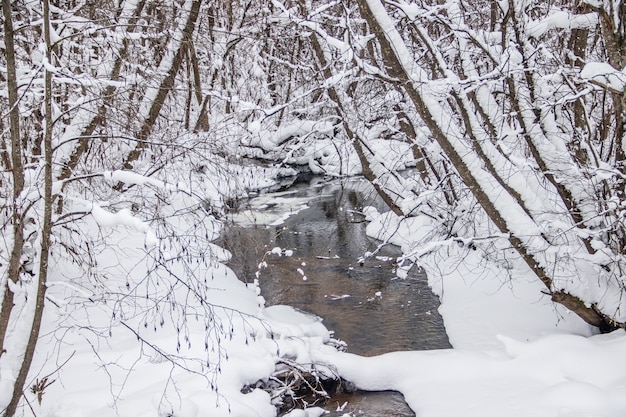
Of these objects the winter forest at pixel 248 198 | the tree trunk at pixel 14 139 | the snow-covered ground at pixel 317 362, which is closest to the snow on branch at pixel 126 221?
the winter forest at pixel 248 198

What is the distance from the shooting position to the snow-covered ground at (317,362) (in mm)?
4453

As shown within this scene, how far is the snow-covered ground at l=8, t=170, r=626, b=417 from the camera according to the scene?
175 inches

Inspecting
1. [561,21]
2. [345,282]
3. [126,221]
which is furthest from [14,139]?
[345,282]

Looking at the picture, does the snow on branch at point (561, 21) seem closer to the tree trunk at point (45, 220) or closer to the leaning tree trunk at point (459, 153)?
the leaning tree trunk at point (459, 153)

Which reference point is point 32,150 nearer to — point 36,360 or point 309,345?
point 36,360

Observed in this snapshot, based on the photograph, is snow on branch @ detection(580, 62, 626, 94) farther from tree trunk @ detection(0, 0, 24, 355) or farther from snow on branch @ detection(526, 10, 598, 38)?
tree trunk @ detection(0, 0, 24, 355)

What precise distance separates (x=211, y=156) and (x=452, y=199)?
21.3 feet

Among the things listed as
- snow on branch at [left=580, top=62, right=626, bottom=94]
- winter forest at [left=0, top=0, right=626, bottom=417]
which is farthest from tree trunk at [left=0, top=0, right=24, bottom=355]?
snow on branch at [left=580, top=62, right=626, bottom=94]

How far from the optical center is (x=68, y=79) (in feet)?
11.4

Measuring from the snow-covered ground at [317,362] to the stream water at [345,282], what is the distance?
34cm

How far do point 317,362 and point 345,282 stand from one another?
300 centimetres

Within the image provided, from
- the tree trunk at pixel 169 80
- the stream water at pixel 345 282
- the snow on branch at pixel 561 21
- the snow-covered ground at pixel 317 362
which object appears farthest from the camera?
the stream water at pixel 345 282

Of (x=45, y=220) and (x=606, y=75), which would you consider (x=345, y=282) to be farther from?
(x=45, y=220)

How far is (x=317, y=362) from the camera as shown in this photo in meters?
5.74
